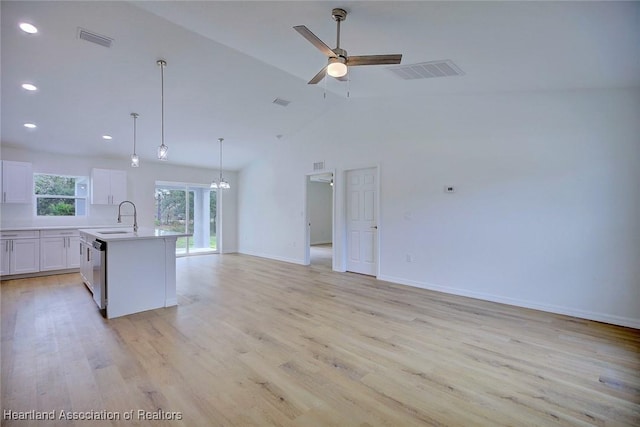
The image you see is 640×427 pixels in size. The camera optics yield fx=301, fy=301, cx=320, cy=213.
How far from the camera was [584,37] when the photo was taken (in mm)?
2529

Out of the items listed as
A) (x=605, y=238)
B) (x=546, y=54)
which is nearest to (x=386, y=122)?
(x=546, y=54)

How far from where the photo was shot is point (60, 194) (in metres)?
6.39

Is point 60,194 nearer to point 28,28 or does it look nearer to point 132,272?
point 132,272

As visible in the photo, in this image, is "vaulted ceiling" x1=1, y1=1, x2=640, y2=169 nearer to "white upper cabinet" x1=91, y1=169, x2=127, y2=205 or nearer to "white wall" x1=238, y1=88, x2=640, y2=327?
"white wall" x1=238, y1=88, x2=640, y2=327

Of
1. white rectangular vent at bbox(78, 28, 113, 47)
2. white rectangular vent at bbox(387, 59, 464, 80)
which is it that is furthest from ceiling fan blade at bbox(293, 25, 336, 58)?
white rectangular vent at bbox(78, 28, 113, 47)

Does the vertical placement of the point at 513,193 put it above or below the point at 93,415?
above

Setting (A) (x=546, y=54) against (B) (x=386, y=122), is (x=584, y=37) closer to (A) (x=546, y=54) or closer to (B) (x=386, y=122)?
(A) (x=546, y=54)

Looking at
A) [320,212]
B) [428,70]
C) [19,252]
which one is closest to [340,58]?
[428,70]

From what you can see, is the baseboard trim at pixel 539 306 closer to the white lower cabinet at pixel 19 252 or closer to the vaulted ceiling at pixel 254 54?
the vaulted ceiling at pixel 254 54

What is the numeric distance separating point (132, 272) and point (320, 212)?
8.09m

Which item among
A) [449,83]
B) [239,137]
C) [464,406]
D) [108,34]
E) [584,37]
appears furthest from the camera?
[239,137]

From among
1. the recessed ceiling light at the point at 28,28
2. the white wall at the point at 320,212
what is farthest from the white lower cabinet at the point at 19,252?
the white wall at the point at 320,212

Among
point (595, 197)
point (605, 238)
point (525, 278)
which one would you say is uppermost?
point (595, 197)

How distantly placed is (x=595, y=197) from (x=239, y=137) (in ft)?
20.3
